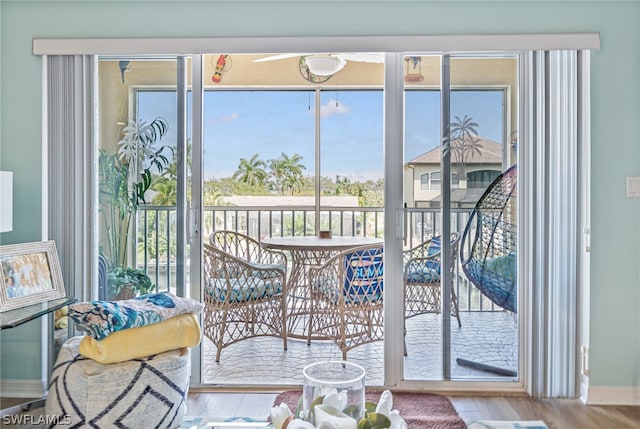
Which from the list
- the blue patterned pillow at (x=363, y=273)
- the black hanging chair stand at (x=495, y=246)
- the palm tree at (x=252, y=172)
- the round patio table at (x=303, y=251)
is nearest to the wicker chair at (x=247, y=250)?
the round patio table at (x=303, y=251)

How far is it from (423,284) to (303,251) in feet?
5.09

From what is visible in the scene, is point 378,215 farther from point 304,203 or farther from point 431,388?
point 431,388

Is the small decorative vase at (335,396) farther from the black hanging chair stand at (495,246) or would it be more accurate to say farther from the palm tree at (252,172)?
the palm tree at (252,172)

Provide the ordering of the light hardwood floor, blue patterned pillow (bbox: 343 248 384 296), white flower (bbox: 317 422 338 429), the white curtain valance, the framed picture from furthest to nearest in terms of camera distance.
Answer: blue patterned pillow (bbox: 343 248 384 296), the white curtain valance, the light hardwood floor, the framed picture, white flower (bbox: 317 422 338 429)

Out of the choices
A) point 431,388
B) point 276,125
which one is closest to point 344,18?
point 431,388

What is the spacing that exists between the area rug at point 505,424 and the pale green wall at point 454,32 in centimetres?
56

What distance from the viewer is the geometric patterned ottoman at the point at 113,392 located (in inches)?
80.7

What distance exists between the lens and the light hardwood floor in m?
2.46

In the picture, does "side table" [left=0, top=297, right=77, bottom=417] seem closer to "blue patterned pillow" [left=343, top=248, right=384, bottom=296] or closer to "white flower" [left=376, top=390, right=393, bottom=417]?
Answer: "white flower" [left=376, top=390, right=393, bottom=417]

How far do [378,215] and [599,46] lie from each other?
10.2ft

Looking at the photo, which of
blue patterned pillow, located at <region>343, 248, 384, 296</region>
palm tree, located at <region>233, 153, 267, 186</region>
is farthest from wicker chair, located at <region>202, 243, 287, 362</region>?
palm tree, located at <region>233, 153, 267, 186</region>

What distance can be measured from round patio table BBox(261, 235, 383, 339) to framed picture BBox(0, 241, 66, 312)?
161cm

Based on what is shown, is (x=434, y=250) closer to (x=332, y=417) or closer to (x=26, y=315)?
(x=332, y=417)

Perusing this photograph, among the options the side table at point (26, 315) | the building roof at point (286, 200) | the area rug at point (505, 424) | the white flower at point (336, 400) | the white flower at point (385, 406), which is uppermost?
the building roof at point (286, 200)
